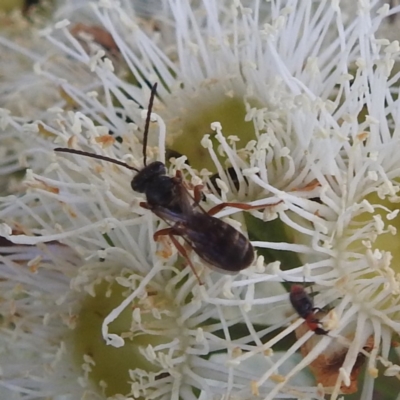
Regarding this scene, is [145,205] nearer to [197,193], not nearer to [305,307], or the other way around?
[197,193]

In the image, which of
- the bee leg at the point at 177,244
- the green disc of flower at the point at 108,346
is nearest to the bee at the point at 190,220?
the bee leg at the point at 177,244

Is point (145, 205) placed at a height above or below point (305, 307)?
above

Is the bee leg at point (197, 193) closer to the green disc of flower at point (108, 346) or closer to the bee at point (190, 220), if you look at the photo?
the bee at point (190, 220)

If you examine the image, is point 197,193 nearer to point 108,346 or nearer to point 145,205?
point 145,205

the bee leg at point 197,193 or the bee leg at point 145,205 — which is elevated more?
the bee leg at point 145,205

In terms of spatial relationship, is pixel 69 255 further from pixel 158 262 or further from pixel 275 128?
pixel 275 128

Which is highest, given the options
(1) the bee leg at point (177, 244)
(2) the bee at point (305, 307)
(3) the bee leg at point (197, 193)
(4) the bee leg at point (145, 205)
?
(4) the bee leg at point (145, 205)

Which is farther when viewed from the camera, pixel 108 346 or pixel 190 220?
pixel 108 346

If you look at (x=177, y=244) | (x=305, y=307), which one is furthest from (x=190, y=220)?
(x=305, y=307)
